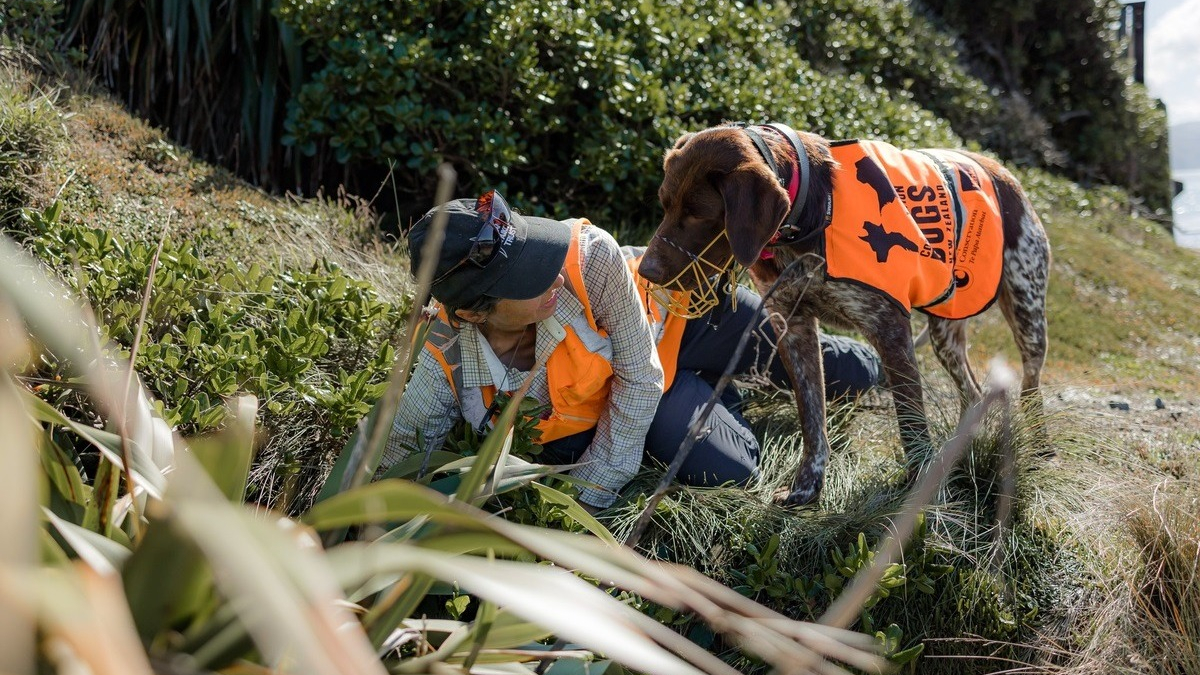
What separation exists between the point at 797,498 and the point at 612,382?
0.84 m

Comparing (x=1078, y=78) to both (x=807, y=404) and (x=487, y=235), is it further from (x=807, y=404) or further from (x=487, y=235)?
(x=487, y=235)

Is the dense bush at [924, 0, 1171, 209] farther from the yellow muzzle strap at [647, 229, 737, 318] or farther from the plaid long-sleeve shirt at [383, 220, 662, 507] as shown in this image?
the plaid long-sleeve shirt at [383, 220, 662, 507]

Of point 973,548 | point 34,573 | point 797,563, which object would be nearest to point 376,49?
point 797,563

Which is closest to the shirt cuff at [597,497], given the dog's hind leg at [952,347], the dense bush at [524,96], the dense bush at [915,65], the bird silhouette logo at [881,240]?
the bird silhouette logo at [881,240]

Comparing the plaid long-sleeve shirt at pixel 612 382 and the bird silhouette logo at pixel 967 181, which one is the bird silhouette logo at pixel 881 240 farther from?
the plaid long-sleeve shirt at pixel 612 382

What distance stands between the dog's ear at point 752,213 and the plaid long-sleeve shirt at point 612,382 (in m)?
0.41

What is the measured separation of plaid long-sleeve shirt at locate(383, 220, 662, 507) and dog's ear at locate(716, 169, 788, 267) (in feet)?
1.34

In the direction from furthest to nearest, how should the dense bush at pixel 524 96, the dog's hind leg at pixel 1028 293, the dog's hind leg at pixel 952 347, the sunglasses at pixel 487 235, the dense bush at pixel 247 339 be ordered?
1. the dense bush at pixel 524 96
2. the dog's hind leg at pixel 952 347
3. the dog's hind leg at pixel 1028 293
4. the dense bush at pixel 247 339
5. the sunglasses at pixel 487 235

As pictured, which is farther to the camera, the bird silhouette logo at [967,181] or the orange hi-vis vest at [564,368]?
the bird silhouette logo at [967,181]

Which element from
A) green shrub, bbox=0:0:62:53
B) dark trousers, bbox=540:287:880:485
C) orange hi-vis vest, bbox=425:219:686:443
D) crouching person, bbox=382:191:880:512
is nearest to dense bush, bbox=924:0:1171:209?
dark trousers, bbox=540:287:880:485

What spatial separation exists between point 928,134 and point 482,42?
380 centimetres

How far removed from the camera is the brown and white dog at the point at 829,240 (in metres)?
3.44

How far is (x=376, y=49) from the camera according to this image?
5.32m

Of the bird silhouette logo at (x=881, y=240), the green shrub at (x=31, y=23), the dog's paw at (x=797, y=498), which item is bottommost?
the dog's paw at (x=797, y=498)
